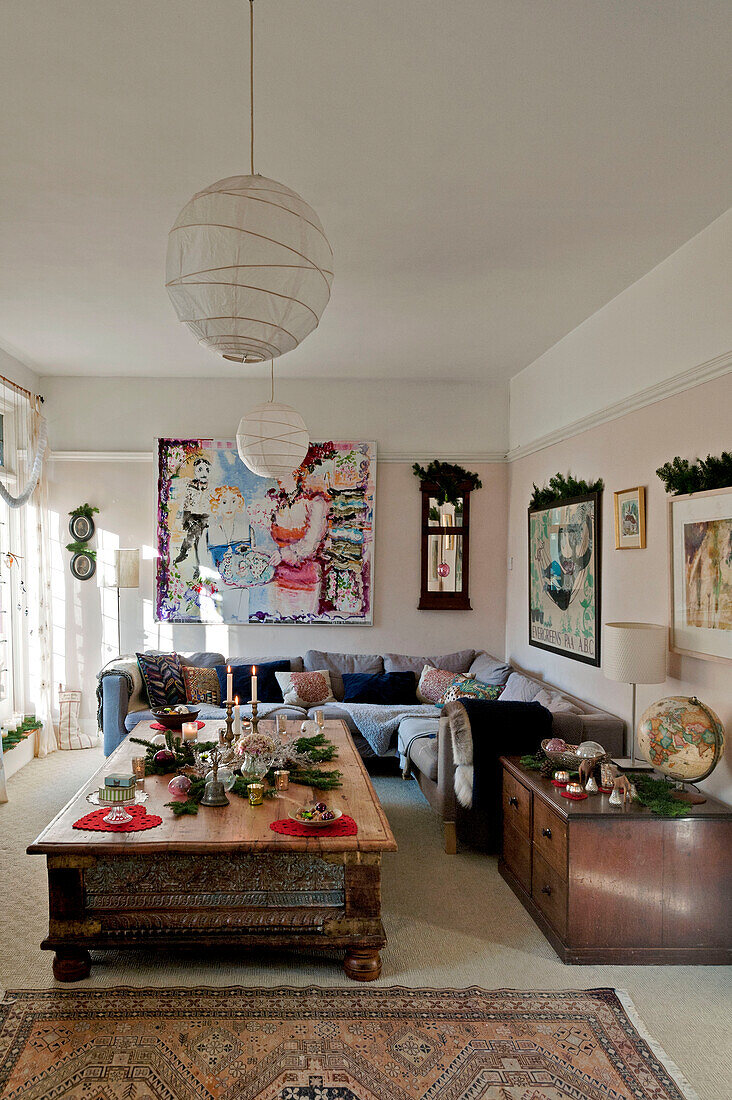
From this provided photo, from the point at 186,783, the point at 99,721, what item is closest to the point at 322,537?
the point at 99,721

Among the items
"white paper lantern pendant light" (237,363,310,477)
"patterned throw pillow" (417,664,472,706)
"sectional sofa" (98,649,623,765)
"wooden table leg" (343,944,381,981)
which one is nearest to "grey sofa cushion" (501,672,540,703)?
"sectional sofa" (98,649,623,765)

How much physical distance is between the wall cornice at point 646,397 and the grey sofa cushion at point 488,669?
1.67 m

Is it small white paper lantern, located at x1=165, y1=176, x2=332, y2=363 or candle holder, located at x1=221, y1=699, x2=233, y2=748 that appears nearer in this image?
small white paper lantern, located at x1=165, y1=176, x2=332, y2=363

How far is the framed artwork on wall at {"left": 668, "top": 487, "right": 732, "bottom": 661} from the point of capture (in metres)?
3.25

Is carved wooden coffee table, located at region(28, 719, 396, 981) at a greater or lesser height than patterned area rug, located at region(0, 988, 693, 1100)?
greater

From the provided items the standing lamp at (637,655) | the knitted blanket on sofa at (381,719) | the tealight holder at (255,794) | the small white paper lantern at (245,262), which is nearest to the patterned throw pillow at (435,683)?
the knitted blanket on sofa at (381,719)

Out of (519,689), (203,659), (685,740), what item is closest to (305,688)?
(203,659)

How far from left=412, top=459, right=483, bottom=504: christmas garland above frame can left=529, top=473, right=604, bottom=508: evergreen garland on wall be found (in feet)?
2.56

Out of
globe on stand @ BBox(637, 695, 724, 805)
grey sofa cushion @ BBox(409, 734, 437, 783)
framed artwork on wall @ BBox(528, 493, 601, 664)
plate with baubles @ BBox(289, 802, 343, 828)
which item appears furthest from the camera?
framed artwork on wall @ BBox(528, 493, 601, 664)

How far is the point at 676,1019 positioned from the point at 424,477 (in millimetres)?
4541

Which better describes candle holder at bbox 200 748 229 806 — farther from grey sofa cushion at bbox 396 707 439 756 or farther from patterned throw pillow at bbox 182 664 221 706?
patterned throw pillow at bbox 182 664 221 706

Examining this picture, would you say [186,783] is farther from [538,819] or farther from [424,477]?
[424,477]

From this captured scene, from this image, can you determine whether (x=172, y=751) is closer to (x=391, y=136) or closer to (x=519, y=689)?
(x=519, y=689)

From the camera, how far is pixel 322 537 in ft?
21.4
